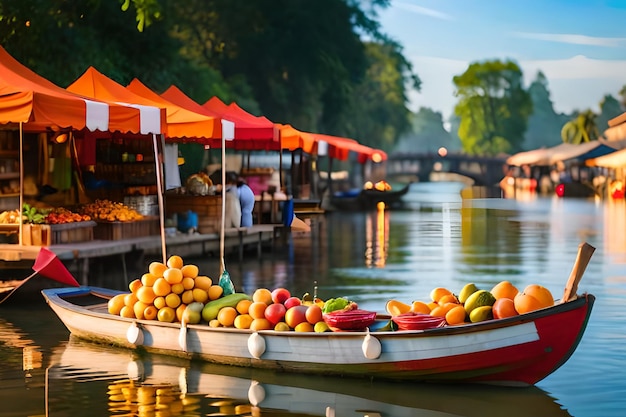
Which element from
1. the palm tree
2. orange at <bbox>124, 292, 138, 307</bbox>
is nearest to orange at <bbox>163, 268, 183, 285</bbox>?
orange at <bbox>124, 292, 138, 307</bbox>

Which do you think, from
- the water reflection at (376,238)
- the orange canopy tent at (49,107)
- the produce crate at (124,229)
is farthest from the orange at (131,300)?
the water reflection at (376,238)

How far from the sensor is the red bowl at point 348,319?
962cm

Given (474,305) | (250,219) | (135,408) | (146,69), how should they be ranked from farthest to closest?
(146,69) → (250,219) → (474,305) → (135,408)

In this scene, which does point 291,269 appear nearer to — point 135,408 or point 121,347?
point 121,347

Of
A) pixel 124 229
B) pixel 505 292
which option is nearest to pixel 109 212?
pixel 124 229

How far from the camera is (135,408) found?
907cm

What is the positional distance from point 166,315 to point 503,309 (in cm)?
324

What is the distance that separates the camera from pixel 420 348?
9.30m

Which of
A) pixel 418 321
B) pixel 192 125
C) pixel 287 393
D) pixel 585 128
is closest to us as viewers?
pixel 418 321

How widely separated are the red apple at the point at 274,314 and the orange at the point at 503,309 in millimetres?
1905

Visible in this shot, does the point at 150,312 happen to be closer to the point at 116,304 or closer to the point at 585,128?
the point at 116,304

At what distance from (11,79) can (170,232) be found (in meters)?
5.07

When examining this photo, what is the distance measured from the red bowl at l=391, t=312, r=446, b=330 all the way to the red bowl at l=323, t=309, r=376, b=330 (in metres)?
0.26

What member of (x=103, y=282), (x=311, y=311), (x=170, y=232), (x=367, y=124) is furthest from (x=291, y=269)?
(x=367, y=124)
